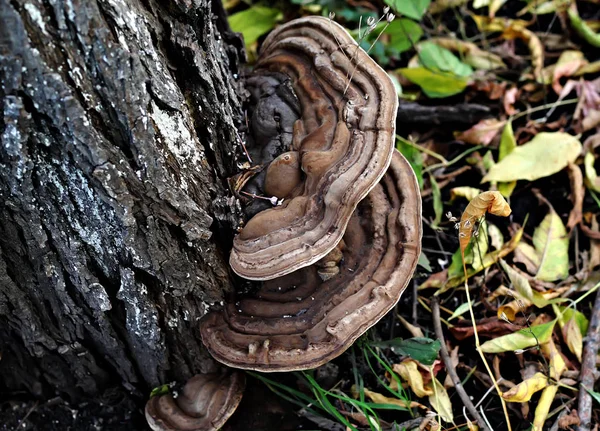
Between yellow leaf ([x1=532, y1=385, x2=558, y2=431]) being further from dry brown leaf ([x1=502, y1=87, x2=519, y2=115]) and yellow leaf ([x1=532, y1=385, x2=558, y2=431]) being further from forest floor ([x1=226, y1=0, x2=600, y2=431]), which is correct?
dry brown leaf ([x1=502, y1=87, x2=519, y2=115])

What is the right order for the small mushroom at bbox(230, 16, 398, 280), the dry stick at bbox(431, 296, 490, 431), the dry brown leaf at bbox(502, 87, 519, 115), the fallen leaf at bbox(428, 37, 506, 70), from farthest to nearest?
the fallen leaf at bbox(428, 37, 506, 70) < the dry brown leaf at bbox(502, 87, 519, 115) < the dry stick at bbox(431, 296, 490, 431) < the small mushroom at bbox(230, 16, 398, 280)

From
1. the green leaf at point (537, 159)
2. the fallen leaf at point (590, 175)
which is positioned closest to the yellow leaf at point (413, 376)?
the green leaf at point (537, 159)

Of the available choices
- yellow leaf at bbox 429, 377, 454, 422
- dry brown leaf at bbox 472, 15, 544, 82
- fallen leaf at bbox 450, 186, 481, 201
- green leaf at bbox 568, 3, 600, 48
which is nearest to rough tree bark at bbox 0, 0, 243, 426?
yellow leaf at bbox 429, 377, 454, 422

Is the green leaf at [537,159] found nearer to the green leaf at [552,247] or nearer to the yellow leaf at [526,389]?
the green leaf at [552,247]

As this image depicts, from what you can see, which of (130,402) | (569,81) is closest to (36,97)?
(130,402)

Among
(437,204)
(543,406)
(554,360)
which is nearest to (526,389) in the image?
(543,406)

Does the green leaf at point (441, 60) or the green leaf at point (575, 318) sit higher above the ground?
the green leaf at point (441, 60)
